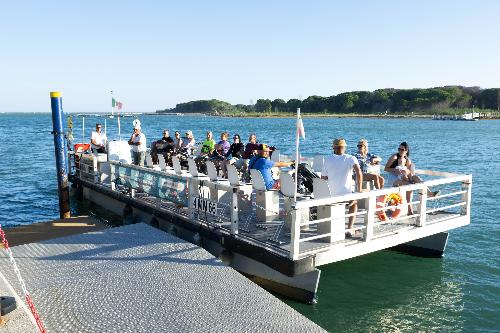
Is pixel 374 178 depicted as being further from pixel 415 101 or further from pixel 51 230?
pixel 415 101

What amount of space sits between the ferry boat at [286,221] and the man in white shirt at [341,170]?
0.85ft

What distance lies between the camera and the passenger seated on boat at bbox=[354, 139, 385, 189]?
31.7 ft

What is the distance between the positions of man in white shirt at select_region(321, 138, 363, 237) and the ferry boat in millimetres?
259

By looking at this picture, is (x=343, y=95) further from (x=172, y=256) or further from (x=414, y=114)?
(x=172, y=256)

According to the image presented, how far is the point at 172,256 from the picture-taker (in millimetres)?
8055

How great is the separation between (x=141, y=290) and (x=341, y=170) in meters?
3.82

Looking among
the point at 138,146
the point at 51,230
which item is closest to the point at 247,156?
the point at 138,146

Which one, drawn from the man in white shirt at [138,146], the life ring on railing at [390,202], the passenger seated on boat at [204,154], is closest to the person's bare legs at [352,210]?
the life ring on railing at [390,202]

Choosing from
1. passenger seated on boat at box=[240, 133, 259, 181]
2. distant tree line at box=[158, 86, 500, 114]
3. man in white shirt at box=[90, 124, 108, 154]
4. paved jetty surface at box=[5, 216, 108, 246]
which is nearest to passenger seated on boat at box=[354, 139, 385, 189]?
passenger seated on boat at box=[240, 133, 259, 181]

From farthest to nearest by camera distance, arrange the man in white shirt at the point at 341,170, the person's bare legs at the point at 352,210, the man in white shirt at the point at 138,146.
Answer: the man in white shirt at the point at 138,146, the person's bare legs at the point at 352,210, the man in white shirt at the point at 341,170

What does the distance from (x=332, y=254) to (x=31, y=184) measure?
872 inches

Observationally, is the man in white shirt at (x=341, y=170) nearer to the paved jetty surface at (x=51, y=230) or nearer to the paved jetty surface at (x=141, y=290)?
the paved jetty surface at (x=141, y=290)

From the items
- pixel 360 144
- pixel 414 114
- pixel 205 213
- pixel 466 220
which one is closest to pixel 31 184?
pixel 205 213

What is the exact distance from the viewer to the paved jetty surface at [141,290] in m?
5.77
